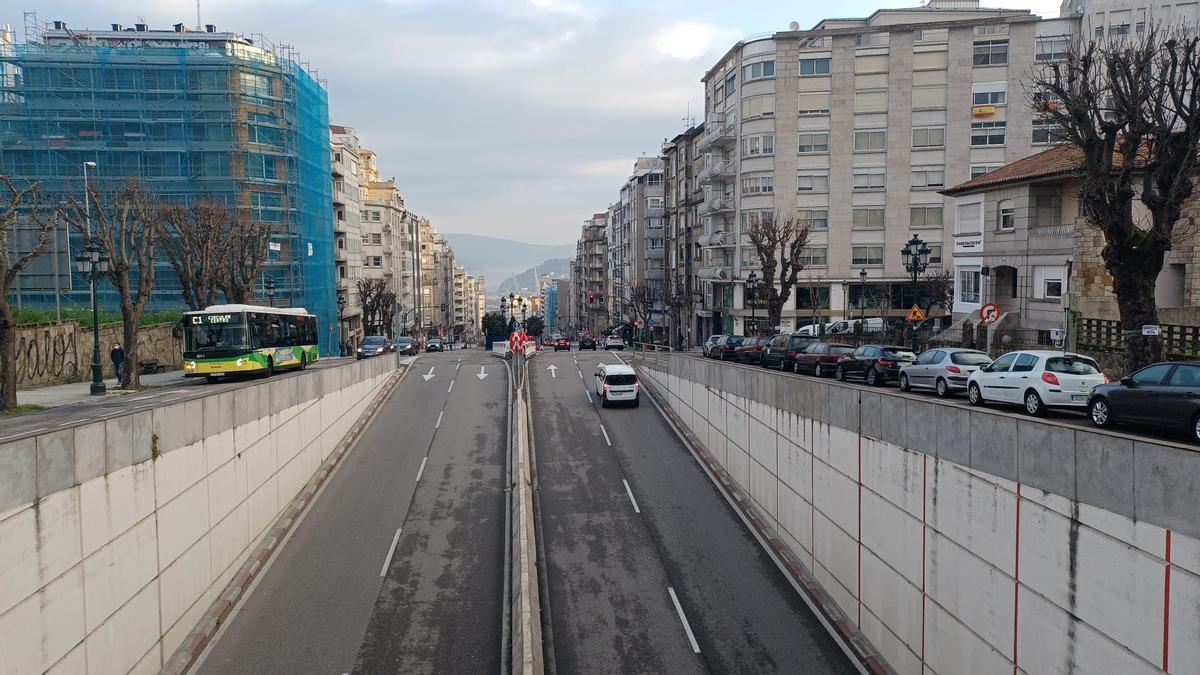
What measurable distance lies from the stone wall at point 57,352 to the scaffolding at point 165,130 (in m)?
9.46

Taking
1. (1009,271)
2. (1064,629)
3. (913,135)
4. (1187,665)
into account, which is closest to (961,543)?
(1064,629)

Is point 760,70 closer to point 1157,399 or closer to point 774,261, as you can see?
point 774,261

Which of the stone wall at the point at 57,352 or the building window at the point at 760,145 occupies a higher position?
the building window at the point at 760,145

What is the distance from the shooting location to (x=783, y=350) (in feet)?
127

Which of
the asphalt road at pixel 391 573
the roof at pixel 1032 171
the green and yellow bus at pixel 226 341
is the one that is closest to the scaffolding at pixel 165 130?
the green and yellow bus at pixel 226 341

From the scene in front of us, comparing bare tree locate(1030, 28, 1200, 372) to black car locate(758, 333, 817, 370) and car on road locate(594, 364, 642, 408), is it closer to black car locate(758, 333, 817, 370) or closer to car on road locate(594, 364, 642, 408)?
black car locate(758, 333, 817, 370)

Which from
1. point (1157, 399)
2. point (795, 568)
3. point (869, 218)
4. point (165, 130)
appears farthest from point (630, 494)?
point (869, 218)

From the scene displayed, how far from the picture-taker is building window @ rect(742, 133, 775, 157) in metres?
66.8

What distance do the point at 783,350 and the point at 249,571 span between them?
2489 centimetres

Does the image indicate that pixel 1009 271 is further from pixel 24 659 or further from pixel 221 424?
pixel 24 659

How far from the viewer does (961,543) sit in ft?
46.4

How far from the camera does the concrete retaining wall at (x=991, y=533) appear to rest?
32.1ft

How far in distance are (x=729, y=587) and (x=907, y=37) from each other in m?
53.9

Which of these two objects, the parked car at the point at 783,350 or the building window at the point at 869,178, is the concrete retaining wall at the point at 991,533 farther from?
the building window at the point at 869,178
